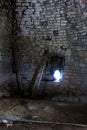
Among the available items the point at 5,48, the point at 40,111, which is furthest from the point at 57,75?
the point at 5,48

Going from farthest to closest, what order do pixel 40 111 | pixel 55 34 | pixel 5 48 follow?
1. pixel 5 48
2. pixel 55 34
3. pixel 40 111

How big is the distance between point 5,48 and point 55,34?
162 cm

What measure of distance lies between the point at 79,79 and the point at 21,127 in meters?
2.64

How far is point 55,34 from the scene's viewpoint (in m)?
5.35

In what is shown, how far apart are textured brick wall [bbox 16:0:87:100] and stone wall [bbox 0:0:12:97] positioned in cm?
36

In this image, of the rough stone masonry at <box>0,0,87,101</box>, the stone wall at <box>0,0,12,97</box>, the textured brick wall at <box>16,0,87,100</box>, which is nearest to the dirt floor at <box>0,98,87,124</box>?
the stone wall at <box>0,0,12,97</box>

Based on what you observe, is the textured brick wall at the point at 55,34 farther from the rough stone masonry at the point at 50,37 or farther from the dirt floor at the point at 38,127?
the dirt floor at the point at 38,127

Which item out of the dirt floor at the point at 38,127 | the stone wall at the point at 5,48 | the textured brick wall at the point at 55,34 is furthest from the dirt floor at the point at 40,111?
the textured brick wall at the point at 55,34

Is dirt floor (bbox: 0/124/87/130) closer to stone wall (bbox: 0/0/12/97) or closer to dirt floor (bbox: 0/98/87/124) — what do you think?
dirt floor (bbox: 0/98/87/124)

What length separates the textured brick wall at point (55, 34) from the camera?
16.4 feet

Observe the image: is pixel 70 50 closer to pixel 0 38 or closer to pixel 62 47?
pixel 62 47

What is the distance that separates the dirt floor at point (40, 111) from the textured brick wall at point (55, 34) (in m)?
1.13

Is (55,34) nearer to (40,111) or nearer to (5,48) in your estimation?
(5,48)

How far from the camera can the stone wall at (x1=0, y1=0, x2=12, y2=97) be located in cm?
527
